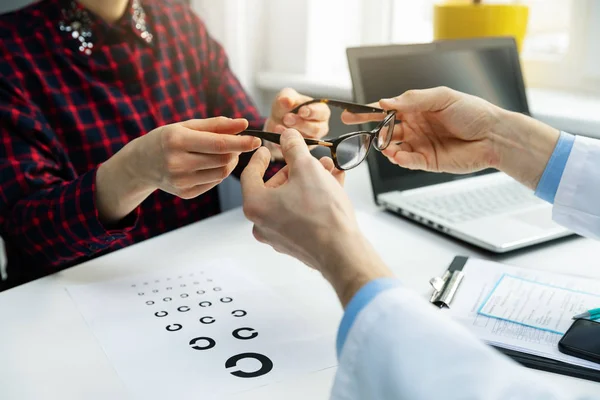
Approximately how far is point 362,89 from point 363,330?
0.71m

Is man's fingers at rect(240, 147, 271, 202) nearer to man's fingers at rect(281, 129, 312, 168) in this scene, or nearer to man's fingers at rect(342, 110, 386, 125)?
man's fingers at rect(281, 129, 312, 168)

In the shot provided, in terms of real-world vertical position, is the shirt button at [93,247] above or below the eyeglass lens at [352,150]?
below

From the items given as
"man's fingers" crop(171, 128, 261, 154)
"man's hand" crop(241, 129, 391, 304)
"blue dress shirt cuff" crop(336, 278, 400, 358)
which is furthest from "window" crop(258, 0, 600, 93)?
"blue dress shirt cuff" crop(336, 278, 400, 358)

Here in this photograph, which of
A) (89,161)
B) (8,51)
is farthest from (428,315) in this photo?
(8,51)

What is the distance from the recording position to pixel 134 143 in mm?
853

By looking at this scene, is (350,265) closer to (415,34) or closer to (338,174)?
(338,174)

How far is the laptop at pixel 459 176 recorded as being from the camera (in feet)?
3.46

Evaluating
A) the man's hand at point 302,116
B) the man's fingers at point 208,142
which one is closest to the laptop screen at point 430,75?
the man's hand at point 302,116

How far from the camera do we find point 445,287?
2.78ft

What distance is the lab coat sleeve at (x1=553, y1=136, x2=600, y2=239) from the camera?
0.91 meters

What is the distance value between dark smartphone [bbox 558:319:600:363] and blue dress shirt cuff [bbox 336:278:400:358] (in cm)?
28

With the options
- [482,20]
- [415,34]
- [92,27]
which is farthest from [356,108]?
[415,34]

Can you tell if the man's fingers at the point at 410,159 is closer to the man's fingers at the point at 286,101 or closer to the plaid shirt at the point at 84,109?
the man's fingers at the point at 286,101

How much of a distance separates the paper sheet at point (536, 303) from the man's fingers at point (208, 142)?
36 centimetres
